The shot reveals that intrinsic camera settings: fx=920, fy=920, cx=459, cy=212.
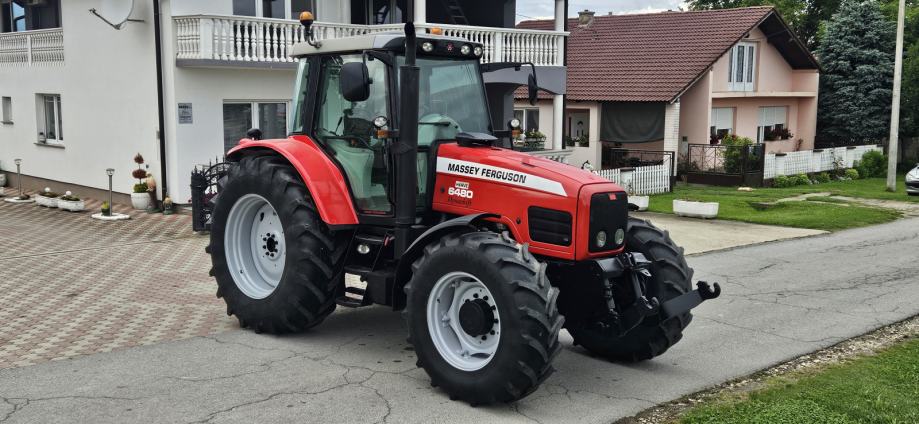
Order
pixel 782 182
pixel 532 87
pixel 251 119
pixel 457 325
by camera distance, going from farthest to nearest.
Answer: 1. pixel 782 182
2. pixel 251 119
3. pixel 532 87
4. pixel 457 325

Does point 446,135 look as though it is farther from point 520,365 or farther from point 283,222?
point 520,365

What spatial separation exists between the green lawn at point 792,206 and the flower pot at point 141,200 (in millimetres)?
9826

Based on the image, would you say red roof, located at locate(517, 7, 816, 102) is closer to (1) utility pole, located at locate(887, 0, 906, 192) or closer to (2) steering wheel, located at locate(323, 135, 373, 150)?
(1) utility pole, located at locate(887, 0, 906, 192)

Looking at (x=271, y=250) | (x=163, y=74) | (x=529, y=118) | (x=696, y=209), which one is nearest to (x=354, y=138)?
(x=271, y=250)

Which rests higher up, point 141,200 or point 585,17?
point 585,17

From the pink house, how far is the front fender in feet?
61.9

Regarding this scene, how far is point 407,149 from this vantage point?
7.19 metres

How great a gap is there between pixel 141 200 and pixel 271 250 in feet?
30.3

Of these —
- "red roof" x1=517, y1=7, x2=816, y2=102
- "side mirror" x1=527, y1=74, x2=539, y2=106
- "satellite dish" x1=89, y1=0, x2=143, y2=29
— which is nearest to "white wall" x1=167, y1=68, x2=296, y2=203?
"satellite dish" x1=89, y1=0, x2=143, y2=29

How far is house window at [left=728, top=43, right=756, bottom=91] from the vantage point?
2817 cm

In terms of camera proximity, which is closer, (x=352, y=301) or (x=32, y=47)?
(x=352, y=301)

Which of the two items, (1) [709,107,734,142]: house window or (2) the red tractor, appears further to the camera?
(1) [709,107,734,142]: house window

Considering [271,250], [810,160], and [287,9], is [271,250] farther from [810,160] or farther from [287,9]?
[810,160]

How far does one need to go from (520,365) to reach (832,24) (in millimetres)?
30069
